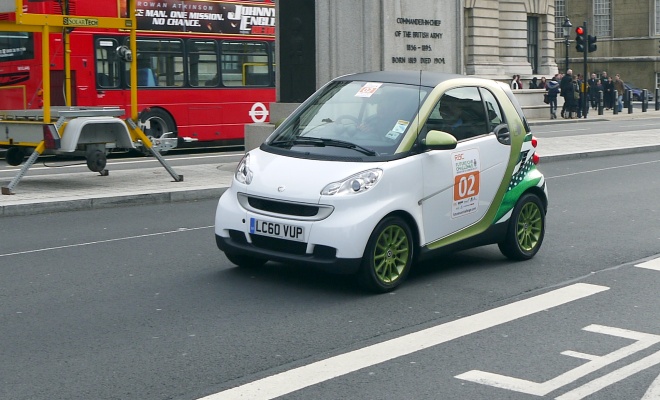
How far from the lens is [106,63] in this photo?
22.8 metres

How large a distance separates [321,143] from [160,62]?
16051 mm

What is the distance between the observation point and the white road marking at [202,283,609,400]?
215 inches

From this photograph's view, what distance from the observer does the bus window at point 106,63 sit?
74.2ft

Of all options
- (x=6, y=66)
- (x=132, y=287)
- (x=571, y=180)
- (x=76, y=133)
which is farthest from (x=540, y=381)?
(x=6, y=66)

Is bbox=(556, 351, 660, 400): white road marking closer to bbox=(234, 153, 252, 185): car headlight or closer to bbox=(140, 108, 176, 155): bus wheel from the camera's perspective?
bbox=(234, 153, 252, 185): car headlight

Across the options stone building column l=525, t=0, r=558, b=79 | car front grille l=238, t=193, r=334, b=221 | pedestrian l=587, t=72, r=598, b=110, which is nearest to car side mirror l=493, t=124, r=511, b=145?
car front grille l=238, t=193, r=334, b=221

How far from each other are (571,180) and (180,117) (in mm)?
9969

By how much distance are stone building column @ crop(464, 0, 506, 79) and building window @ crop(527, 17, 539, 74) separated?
4.31m

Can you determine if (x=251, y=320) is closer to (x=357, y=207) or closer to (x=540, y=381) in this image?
(x=357, y=207)

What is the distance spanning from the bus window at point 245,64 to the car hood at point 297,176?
17064mm

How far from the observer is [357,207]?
7.64 m

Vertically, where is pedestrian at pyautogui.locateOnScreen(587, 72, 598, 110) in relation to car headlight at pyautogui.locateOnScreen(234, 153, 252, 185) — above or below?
above

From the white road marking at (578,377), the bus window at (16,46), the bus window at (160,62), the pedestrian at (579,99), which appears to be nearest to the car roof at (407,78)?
the white road marking at (578,377)

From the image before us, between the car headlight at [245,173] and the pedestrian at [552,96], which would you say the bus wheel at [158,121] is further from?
the pedestrian at [552,96]
